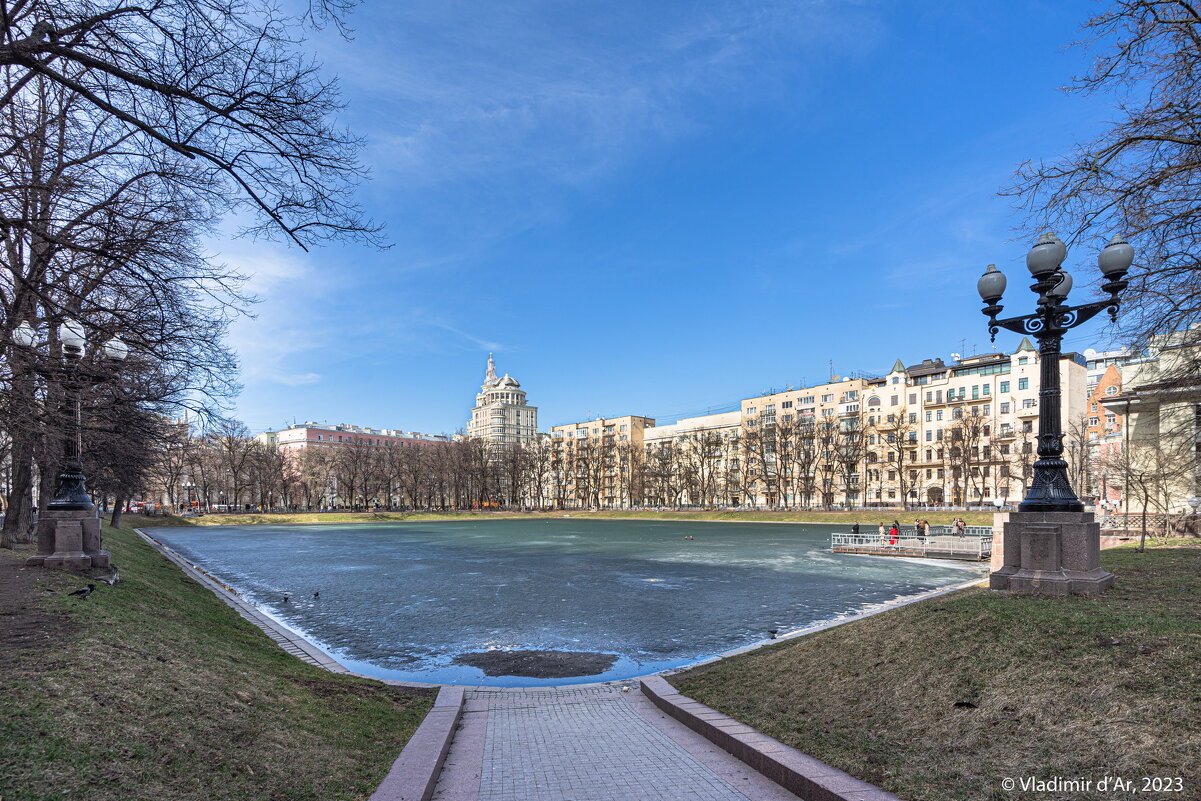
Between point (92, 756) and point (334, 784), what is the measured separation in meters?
1.82

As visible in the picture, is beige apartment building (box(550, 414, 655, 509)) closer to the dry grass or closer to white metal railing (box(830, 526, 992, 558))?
the dry grass

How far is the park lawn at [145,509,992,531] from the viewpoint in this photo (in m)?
61.8

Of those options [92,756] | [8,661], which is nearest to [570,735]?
[92,756]

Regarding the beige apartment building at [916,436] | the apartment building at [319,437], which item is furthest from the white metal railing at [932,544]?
the apartment building at [319,437]

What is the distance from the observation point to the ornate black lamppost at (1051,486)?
28.9 ft

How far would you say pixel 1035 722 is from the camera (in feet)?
17.7

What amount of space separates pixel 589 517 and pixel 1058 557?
9566cm

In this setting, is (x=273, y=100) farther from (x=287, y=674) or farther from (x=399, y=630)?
(x=399, y=630)

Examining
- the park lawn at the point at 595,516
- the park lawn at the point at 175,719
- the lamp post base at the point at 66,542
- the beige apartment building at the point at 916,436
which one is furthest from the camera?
the beige apartment building at the point at 916,436

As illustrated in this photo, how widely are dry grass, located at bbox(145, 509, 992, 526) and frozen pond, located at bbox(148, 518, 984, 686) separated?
30.3 metres

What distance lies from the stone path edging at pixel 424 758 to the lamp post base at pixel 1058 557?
796 cm

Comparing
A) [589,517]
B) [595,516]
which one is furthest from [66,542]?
[589,517]

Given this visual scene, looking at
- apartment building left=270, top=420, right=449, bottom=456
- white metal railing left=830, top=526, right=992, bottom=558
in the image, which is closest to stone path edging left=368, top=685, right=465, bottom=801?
white metal railing left=830, top=526, right=992, bottom=558

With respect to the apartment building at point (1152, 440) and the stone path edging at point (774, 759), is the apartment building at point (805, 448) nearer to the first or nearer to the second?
the apartment building at point (1152, 440)
